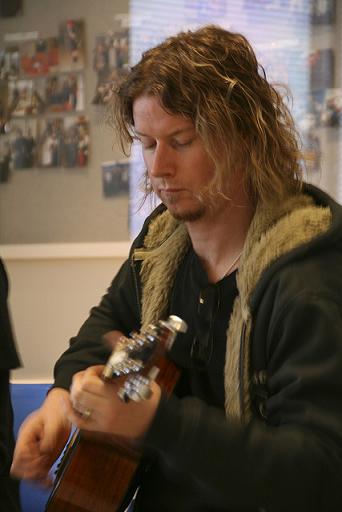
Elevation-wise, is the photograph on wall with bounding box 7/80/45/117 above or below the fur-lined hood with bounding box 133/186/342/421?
above

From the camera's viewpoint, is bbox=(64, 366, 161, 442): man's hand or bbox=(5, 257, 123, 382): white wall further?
bbox=(5, 257, 123, 382): white wall

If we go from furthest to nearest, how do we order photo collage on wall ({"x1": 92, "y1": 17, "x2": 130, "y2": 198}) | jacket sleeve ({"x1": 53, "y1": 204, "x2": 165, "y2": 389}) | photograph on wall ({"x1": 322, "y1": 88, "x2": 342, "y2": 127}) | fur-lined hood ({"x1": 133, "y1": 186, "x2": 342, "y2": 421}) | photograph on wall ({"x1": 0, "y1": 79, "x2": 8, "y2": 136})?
photograph on wall ({"x1": 0, "y1": 79, "x2": 8, "y2": 136})
photo collage on wall ({"x1": 92, "y1": 17, "x2": 130, "y2": 198})
photograph on wall ({"x1": 322, "y1": 88, "x2": 342, "y2": 127})
jacket sleeve ({"x1": 53, "y1": 204, "x2": 165, "y2": 389})
fur-lined hood ({"x1": 133, "y1": 186, "x2": 342, "y2": 421})

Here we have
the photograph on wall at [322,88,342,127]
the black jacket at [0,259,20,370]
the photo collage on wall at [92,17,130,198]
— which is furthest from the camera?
the photo collage on wall at [92,17,130,198]

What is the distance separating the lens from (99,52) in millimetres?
2170

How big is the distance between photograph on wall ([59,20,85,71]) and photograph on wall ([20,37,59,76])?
25 mm

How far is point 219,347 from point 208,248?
0.17 metres

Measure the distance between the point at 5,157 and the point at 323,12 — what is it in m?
1.17

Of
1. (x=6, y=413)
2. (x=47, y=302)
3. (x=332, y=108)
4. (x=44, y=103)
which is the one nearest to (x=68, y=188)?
(x=44, y=103)

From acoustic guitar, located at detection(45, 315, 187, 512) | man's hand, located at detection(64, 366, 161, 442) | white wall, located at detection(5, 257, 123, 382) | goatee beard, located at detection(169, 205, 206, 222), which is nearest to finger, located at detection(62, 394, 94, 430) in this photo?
man's hand, located at detection(64, 366, 161, 442)

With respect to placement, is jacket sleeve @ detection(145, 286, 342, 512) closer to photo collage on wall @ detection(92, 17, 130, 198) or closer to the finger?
the finger

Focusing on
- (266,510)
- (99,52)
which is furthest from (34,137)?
(266,510)

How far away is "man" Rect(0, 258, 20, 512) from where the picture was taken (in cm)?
130

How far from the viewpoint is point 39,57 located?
2.23 m

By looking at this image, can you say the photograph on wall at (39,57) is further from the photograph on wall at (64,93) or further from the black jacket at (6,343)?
the black jacket at (6,343)
